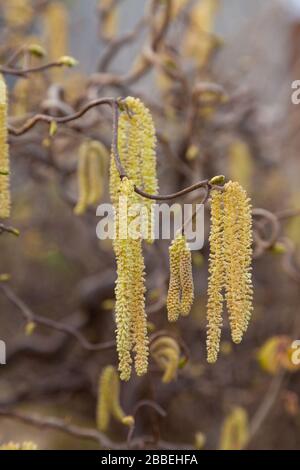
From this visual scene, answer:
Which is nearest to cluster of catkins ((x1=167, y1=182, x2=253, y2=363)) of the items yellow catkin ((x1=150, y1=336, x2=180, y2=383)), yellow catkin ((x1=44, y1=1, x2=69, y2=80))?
yellow catkin ((x1=150, y1=336, x2=180, y2=383))

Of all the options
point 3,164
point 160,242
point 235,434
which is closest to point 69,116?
point 3,164

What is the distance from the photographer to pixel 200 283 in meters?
4.02

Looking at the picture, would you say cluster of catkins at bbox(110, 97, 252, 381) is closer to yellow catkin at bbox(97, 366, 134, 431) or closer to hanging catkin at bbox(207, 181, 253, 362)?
hanging catkin at bbox(207, 181, 253, 362)

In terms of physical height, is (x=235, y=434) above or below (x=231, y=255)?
above

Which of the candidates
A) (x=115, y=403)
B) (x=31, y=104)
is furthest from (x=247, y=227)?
(x=31, y=104)

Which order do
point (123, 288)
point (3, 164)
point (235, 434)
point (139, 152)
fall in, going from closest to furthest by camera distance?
point (123, 288), point (139, 152), point (3, 164), point (235, 434)

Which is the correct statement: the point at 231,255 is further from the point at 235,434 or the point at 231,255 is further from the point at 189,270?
the point at 235,434

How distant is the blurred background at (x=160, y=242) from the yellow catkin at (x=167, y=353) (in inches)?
10.7

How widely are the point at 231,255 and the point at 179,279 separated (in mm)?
95

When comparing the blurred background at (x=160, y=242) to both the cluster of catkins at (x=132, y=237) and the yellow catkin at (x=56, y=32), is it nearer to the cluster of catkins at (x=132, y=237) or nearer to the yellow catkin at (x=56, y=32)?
the yellow catkin at (x=56, y=32)

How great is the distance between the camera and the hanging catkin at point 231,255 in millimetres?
1031

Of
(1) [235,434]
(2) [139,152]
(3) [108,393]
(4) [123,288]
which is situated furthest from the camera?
(1) [235,434]

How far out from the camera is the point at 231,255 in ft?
3.41
